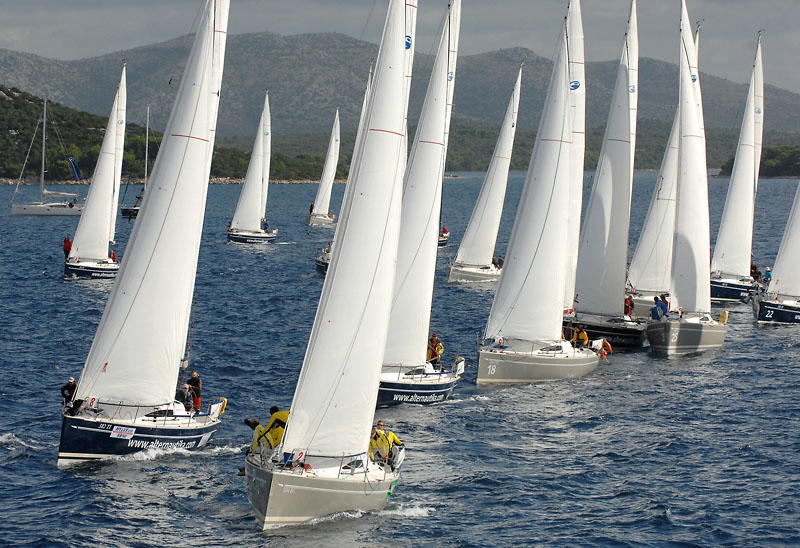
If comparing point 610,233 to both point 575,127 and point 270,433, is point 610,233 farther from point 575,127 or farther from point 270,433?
point 270,433

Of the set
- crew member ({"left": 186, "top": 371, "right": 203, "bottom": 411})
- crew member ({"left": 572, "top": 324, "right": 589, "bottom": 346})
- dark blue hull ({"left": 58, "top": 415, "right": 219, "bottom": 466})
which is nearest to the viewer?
dark blue hull ({"left": 58, "top": 415, "right": 219, "bottom": 466})

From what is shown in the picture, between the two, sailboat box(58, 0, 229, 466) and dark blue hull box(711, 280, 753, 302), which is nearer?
sailboat box(58, 0, 229, 466)

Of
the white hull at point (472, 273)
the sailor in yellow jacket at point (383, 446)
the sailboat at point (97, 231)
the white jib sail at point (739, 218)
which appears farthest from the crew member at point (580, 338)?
the sailboat at point (97, 231)

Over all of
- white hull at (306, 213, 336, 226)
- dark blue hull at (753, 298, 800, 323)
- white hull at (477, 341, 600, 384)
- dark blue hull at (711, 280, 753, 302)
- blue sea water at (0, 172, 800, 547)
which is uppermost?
white hull at (306, 213, 336, 226)

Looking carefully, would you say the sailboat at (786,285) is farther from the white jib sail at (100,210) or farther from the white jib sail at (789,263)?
the white jib sail at (100,210)

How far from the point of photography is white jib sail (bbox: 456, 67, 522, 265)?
73688 mm

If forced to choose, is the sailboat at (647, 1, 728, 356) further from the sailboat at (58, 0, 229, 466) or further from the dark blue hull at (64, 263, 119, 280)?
the dark blue hull at (64, 263, 119, 280)

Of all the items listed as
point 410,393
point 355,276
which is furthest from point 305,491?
point 410,393

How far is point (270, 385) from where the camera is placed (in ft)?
145

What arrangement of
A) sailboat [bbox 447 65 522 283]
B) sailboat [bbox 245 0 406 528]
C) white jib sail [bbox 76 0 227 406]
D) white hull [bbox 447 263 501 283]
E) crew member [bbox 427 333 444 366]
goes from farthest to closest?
white hull [bbox 447 263 501 283], sailboat [bbox 447 65 522 283], crew member [bbox 427 333 444 366], white jib sail [bbox 76 0 227 406], sailboat [bbox 245 0 406 528]

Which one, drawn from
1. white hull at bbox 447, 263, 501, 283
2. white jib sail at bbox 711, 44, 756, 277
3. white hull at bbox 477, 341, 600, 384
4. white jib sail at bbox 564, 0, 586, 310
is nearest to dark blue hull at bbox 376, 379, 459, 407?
white hull at bbox 477, 341, 600, 384

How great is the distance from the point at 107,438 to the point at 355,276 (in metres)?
9.96

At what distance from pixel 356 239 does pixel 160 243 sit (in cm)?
876

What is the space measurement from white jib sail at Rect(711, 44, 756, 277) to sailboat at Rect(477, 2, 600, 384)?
2729cm
